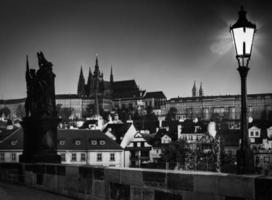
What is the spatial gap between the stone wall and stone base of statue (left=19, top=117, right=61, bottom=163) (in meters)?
0.56

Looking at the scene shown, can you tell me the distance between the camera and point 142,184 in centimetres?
699

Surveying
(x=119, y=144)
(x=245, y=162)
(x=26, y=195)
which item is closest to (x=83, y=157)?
(x=119, y=144)

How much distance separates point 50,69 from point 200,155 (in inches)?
1900

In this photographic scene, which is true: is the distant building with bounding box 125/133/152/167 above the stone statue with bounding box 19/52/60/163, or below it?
below

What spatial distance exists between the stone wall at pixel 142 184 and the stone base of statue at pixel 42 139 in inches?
22.0

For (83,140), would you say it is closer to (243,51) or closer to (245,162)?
(243,51)

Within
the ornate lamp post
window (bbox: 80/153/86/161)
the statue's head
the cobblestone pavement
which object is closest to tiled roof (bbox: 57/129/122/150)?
window (bbox: 80/153/86/161)

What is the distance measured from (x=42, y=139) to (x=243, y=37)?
689cm

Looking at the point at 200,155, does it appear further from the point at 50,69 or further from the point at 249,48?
the point at 249,48

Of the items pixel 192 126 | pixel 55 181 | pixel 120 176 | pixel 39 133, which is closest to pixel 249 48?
A: pixel 120 176

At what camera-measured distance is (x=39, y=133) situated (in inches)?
465

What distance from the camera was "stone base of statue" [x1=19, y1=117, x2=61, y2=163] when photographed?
38.6ft

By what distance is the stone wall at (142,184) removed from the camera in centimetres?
530

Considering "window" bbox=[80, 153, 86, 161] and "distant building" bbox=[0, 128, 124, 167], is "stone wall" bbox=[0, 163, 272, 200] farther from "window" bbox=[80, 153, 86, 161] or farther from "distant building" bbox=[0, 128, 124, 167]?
"window" bbox=[80, 153, 86, 161]
